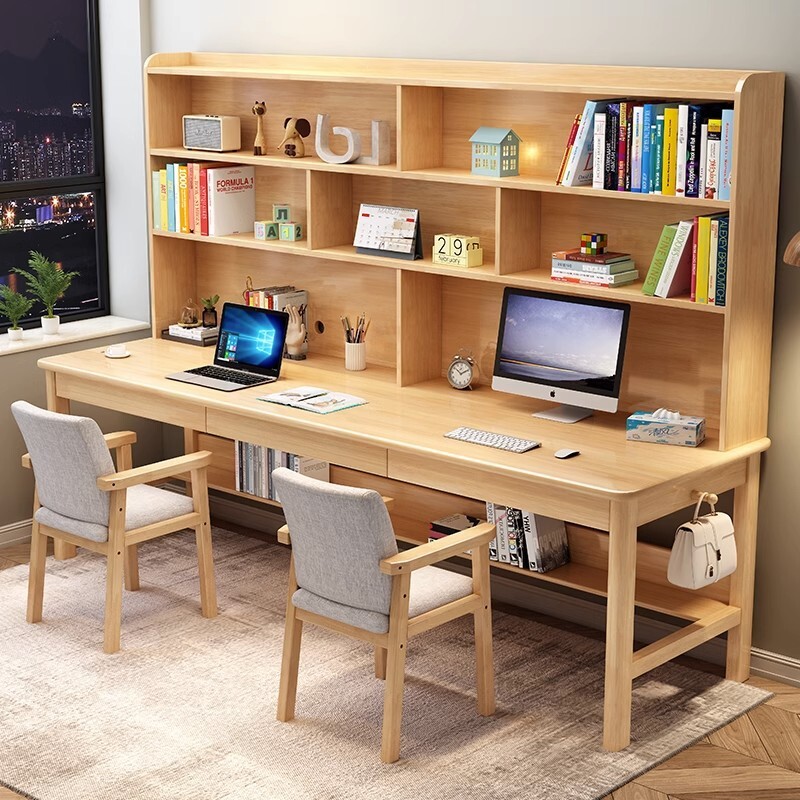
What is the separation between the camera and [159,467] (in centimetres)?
420

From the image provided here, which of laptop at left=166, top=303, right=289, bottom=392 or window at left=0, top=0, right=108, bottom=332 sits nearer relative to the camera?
laptop at left=166, top=303, right=289, bottom=392

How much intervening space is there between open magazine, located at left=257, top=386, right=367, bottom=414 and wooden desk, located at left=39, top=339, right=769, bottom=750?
0.16ft

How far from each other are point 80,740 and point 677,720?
168 centimetres

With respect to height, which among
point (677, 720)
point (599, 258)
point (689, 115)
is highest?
point (689, 115)

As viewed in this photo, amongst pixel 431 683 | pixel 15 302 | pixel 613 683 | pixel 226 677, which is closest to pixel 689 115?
pixel 613 683

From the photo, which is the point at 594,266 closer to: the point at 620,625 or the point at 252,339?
the point at 620,625

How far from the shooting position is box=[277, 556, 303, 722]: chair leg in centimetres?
366

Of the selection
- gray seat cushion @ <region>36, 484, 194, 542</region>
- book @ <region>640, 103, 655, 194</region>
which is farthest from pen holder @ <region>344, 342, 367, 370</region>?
book @ <region>640, 103, 655, 194</region>

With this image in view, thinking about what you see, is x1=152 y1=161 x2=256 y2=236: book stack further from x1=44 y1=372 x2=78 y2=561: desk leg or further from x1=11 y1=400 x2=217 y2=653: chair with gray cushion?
x1=11 y1=400 x2=217 y2=653: chair with gray cushion

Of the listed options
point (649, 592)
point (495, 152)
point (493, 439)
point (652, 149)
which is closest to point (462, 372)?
point (493, 439)

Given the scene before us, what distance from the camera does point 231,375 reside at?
466 centimetres

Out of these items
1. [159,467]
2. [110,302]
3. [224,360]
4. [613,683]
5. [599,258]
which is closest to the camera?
[613,683]

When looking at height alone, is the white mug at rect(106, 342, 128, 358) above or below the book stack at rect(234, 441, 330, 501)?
above

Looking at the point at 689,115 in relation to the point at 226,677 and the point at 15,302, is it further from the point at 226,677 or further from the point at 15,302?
the point at 15,302
